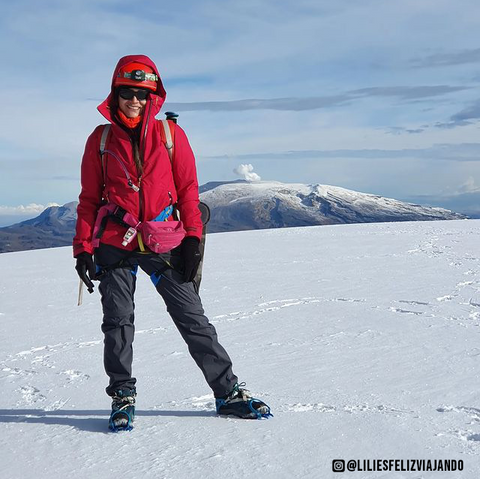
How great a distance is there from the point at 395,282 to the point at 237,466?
19.9ft

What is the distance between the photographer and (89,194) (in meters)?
3.51

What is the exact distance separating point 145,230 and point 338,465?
167cm

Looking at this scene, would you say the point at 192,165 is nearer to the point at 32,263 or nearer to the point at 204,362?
the point at 204,362

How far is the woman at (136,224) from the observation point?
337 cm

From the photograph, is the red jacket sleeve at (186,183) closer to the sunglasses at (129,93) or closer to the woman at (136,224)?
the woman at (136,224)

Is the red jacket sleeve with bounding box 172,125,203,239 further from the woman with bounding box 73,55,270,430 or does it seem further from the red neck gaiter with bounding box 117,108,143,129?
the red neck gaiter with bounding box 117,108,143,129

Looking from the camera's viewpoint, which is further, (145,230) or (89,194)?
(89,194)

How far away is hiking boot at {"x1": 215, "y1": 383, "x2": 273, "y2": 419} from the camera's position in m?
3.35

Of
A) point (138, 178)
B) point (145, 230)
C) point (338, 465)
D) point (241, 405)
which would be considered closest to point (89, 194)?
point (138, 178)

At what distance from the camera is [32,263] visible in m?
13.4

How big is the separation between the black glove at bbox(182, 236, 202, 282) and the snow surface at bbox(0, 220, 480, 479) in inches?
34.6

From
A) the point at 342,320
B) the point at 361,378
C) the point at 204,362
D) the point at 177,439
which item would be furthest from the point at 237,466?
the point at 342,320

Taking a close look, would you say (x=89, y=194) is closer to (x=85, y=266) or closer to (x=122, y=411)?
(x=85, y=266)

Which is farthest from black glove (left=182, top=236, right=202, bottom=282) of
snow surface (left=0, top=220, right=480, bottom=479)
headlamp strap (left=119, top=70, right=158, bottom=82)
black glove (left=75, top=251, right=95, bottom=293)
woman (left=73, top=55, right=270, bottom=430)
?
headlamp strap (left=119, top=70, right=158, bottom=82)
